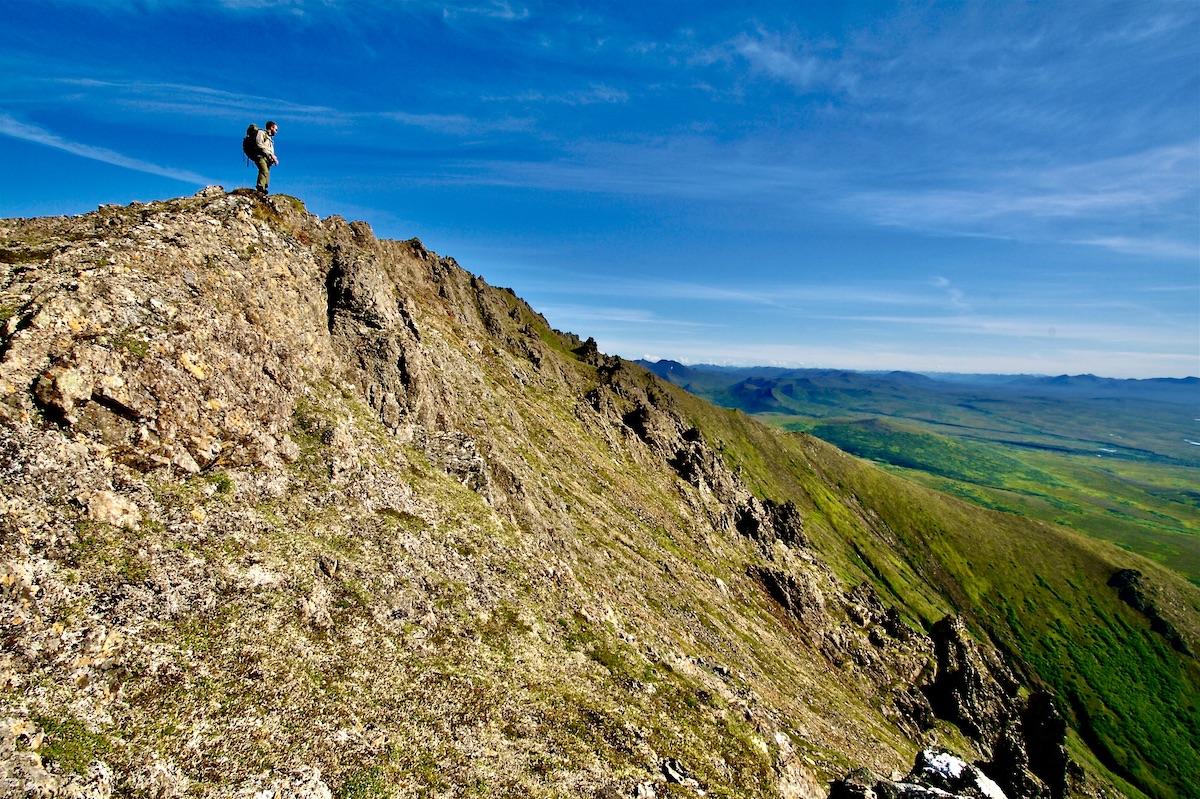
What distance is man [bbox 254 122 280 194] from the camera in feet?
161

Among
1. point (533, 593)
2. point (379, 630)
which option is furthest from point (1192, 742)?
point (379, 630)

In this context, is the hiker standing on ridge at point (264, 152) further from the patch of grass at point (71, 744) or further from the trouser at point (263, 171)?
the patch of grass at point (71, 744)

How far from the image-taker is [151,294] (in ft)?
116

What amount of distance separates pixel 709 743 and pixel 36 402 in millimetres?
56320

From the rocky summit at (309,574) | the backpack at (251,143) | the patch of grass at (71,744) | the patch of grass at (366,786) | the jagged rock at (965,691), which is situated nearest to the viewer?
the patch of grass at (71,744)

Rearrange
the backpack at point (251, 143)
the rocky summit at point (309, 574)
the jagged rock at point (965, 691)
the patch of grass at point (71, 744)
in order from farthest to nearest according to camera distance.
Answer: the jagged rock at point (965, 691) < the backpack at point (251, 143) < the rocky summit at point (309, 574) < the patch of grass at point (71, 744)

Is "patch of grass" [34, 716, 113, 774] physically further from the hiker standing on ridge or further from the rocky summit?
the hiker standing on ridge

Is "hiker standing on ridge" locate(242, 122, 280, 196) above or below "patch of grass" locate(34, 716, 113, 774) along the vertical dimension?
above

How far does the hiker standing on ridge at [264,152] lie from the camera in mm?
49156

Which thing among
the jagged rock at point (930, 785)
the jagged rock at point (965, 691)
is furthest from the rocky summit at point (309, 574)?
the jagged rock at point (965, 691)

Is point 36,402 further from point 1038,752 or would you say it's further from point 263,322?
point 1038,752

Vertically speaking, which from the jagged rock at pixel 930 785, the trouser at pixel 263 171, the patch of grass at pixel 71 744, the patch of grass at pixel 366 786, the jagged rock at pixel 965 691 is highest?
the trouser at pixel 263 171

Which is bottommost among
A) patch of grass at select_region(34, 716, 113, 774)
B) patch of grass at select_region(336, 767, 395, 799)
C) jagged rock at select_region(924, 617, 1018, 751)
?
jagged rock at select_region(924, 617, 1018, 751)

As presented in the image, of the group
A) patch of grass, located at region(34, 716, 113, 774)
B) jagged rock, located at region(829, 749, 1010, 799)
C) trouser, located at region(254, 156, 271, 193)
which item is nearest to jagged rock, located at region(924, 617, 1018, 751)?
jagged rock, located at region(829, 749, 1010, 799)
